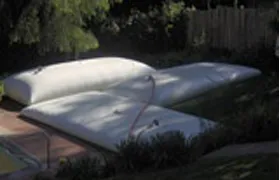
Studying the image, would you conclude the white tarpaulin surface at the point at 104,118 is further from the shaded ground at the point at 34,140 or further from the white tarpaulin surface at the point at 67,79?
the white tarpaulin surface at the point at 67,79

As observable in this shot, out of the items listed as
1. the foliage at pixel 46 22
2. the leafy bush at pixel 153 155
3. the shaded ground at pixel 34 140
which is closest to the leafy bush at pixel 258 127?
the leafy bush at pixel 153 155

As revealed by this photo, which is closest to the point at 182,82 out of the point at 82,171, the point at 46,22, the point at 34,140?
the point at 34,140

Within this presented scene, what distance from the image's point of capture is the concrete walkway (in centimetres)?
561

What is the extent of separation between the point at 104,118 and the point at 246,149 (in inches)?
124

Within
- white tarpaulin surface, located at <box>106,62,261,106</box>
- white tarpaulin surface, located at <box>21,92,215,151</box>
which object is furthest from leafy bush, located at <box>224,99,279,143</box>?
white tarpaulin surface, located at <box>106,62,261,106</box>

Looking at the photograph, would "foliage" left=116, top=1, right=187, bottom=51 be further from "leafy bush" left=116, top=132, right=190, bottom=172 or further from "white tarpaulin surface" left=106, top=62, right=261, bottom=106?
"leafy bush" left=116, top=132, right=190, bottom=172

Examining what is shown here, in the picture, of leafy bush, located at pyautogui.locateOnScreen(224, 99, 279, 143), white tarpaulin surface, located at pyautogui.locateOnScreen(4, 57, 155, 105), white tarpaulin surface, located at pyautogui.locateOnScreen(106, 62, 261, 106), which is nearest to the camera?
leafy bush, located at pyautogui.locateOnScreen(224, 99, 279, 143)

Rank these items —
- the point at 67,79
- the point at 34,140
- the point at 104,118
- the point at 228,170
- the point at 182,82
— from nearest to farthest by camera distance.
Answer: the point at 228,170, the point at 34,140, the point at 104,118, the point at 182,82, the point at 67,79

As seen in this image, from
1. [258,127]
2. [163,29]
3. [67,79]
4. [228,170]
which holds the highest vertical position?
[228,170]

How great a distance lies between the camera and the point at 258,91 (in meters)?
10.5

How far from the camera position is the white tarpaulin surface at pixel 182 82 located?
32.0ft

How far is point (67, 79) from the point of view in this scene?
1062cm

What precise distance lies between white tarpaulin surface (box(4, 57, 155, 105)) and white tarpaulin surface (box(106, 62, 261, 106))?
581 millimetres

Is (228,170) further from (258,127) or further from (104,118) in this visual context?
(104,118)
